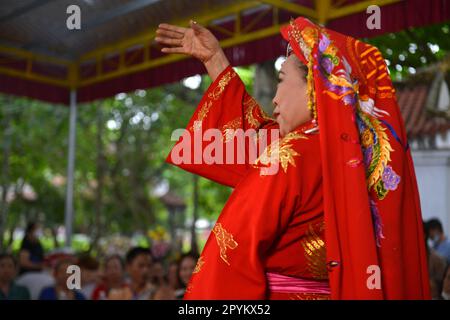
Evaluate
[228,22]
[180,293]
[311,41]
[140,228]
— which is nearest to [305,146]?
[311,41]

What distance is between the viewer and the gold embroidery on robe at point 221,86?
176 cm

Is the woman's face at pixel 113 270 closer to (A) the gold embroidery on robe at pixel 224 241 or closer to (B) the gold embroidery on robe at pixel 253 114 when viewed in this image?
(B) the gold embroidery on robe at pixel 253 114

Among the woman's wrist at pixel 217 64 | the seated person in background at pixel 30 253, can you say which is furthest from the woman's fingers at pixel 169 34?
the seated person in background at pixel 30 253

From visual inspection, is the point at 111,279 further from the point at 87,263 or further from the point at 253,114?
the point at 253,114

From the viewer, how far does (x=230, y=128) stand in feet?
5.67

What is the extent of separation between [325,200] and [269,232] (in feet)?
0.44

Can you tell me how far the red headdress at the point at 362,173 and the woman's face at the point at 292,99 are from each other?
0.16 feet

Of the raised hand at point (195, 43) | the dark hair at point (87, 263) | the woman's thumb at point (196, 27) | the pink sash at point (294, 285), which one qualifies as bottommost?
the pink sash at point (294, 285)

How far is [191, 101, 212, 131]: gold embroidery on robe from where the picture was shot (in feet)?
5.67

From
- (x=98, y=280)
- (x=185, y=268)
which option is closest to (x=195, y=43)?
(x=185, y=268)

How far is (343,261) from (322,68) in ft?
1.41

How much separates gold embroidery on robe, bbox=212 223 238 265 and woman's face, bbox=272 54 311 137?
1.01 feet

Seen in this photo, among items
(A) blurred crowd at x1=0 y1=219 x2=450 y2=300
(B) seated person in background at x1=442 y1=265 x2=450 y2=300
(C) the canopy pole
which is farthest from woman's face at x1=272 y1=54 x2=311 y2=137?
(C) the canopy pole
